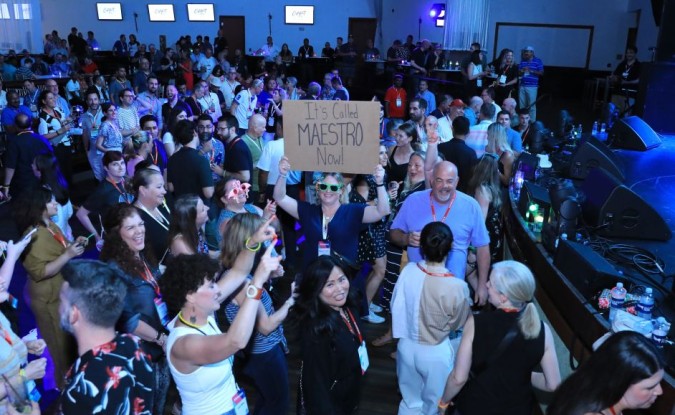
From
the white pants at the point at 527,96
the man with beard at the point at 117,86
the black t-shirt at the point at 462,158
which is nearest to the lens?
the black t-shirt at the point at 462,158

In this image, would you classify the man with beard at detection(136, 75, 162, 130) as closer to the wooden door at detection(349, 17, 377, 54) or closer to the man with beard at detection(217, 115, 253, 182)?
the man with beard at detection(217, 115, 253, 182)

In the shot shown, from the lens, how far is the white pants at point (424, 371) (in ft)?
9.43

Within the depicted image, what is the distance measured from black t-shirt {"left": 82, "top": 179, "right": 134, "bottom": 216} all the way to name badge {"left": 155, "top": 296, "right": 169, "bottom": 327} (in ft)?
4.52

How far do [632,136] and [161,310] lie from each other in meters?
7.33

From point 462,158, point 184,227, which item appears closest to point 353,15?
point 462,158

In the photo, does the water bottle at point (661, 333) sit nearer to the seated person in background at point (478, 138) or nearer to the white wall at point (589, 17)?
the seated person in background at point (478, 138)

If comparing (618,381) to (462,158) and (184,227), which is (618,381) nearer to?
Answer: (184,227)

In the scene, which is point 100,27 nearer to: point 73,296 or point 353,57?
point 353,57

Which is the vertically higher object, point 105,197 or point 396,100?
point 396,100

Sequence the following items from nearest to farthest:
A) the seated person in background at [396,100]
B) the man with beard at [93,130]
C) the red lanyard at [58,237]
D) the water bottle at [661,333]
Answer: the water bottle at [661,333]
the red lanyard at [58,237]
the man with beard at [93,130]
the seated person in background at [396,100]

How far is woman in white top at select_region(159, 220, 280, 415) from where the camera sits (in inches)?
80.0

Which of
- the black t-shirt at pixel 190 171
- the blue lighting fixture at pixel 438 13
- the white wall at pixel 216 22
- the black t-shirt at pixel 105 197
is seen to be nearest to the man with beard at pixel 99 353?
the black t-shirt at pixel 105 197

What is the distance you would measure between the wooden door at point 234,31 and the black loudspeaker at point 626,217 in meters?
18.2

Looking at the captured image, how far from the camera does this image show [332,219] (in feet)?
12.0
